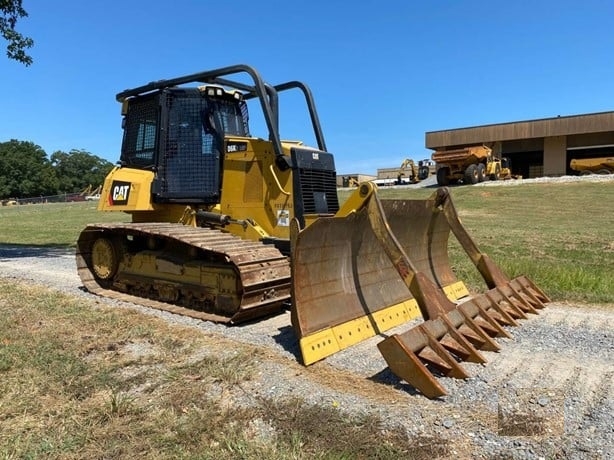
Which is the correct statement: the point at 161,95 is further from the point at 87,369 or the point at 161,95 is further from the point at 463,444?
the point at 463,444

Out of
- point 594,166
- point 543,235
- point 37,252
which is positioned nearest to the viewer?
point 37,252

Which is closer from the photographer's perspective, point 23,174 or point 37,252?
point 37,252

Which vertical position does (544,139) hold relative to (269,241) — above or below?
above

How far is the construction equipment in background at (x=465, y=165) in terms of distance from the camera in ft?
120

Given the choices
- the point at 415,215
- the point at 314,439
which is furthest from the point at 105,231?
the point at 314,439

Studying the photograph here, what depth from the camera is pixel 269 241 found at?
6891 mm

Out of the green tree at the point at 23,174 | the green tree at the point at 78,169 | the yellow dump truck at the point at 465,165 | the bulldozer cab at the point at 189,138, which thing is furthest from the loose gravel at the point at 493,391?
the green tree at the point at 78,169

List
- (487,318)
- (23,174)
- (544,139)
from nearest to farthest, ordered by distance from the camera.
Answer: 1. (487,318)
2. (544,139)
3. (23,174)

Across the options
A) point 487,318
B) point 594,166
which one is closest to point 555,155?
point 594,166

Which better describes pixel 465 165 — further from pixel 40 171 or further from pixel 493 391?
pixel 40 171

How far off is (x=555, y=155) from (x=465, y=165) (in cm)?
1555

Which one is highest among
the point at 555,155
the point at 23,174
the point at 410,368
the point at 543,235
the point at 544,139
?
the point at 544,139

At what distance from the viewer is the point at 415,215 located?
6.86 m

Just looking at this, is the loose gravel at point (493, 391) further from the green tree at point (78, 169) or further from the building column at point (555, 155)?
the green tree at point (78, 169)
